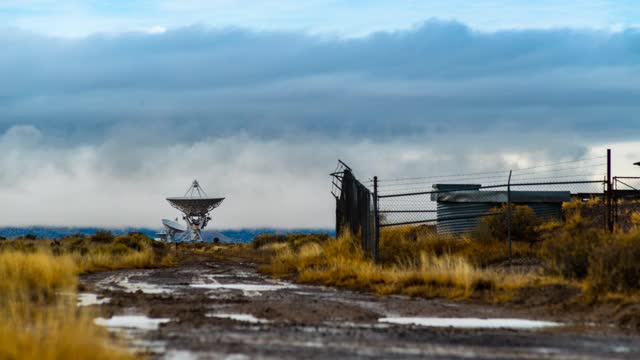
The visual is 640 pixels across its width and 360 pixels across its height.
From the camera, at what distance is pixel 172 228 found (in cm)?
9938

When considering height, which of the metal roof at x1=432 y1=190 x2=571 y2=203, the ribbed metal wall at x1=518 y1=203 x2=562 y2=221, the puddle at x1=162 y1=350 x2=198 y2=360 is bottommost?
the puddle at x1=162 y1=350 x2=198 y2=360

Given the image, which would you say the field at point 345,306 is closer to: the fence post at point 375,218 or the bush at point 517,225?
the fence post at point 375,218

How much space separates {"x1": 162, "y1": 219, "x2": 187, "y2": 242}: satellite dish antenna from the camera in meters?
99.0

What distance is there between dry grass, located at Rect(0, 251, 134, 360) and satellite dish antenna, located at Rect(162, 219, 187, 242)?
75.6 metres

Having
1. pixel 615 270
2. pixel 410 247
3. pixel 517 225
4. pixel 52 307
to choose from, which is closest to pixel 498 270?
pixel 410 247

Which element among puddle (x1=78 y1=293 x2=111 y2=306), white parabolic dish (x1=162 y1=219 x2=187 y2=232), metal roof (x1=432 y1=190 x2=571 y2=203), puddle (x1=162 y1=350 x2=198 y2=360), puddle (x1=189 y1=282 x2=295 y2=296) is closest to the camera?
puddle (x1=162 y1=350 x2=198 y2=360)

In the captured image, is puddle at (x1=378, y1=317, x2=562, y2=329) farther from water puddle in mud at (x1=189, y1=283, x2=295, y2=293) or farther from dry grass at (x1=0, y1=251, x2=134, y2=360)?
water puddle in mud at (x1=189, y1=283, x2=295, y2=293)

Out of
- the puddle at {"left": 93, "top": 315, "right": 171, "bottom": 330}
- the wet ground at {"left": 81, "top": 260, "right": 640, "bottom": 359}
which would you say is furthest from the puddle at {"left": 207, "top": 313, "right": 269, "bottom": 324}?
the puddle at {"left": 93, "top": 315, "right": 171, "bottom": 330}

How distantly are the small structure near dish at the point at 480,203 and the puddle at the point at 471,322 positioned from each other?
73.0 feet

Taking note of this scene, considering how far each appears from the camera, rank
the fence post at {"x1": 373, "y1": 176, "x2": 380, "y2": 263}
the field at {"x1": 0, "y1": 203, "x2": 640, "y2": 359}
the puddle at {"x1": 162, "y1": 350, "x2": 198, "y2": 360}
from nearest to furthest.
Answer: the puddle at {"x1": 162, "y1": 350, "x2": 198, "y2": 360} → the field at {"x1": 0, "y1": 203, "x2": 640, "y2": 359} → the fence post at {"x1": 373, "y1": 176, "x2": 380, "y2": 263}

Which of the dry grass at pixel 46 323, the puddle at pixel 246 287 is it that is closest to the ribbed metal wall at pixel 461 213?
the puddle at pixel 246 287

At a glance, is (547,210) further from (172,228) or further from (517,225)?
(172,228)

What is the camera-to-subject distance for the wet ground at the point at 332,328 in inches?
469

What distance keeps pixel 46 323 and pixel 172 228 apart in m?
86.9
